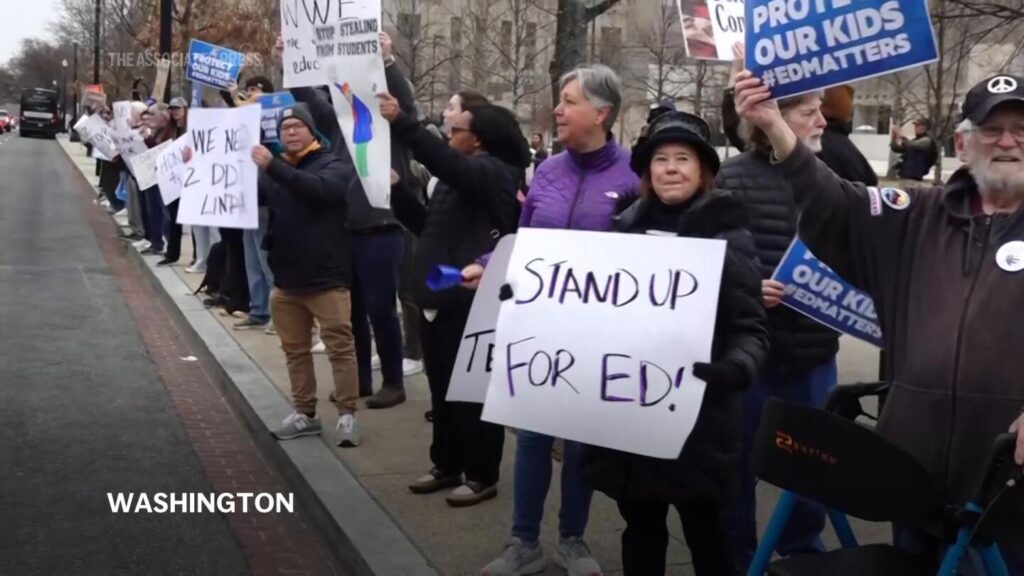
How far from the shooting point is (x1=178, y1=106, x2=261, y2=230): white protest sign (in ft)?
25.6

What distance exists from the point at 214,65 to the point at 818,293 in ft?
25.9

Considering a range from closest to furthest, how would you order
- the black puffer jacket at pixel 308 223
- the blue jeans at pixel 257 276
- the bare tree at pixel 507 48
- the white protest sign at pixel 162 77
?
the black puffer jacket at pixel 308 223 < the blue jeans at pixel 257 276 < the white protest sign at pixel 162 77 < the bare tree at pixel 507 48

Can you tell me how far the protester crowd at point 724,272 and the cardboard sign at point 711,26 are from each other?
582 mm

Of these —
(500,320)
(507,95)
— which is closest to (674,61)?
(507,95)

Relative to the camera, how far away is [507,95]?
3575 centimetres

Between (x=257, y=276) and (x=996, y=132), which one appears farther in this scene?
(x=257, y=276)

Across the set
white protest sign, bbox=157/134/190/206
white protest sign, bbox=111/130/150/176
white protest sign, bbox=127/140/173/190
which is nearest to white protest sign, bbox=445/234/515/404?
white protest sign, bbox=157/134/190/206

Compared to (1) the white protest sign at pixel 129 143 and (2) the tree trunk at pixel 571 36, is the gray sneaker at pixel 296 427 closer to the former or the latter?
(2) the tree trunk at pixel 571 36

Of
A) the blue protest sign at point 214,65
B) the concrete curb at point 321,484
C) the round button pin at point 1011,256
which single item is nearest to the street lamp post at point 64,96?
the blue protest sign at point 214,65

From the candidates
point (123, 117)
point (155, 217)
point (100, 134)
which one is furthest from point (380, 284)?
point (100, 134)

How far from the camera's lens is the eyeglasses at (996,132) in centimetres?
279

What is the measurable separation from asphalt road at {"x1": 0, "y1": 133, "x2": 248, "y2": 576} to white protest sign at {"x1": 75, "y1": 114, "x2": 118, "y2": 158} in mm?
4149

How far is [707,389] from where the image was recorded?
365 centimetres
